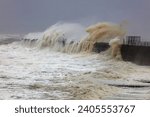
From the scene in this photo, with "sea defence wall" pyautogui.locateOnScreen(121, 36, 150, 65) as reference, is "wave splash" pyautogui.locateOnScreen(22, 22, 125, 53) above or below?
above

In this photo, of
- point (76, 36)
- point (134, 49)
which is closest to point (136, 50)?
point (134, 49)

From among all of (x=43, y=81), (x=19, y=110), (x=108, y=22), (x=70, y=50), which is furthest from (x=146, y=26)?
(x=19, y=110)

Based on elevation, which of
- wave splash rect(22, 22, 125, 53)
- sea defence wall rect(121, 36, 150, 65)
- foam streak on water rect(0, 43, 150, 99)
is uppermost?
wave splash rect(22, 22, 125, 53)

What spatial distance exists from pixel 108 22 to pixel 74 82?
46 centimetres

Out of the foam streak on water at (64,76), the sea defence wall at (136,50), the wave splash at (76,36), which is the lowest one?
the foam streak on water at (64,76)

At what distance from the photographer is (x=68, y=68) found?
3.29 metres

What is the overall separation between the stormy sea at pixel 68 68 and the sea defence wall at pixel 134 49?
3 cm

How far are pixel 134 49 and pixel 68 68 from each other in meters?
0.46

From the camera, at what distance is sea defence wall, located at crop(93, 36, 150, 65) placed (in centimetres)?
326

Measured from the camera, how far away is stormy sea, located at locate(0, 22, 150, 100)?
10.6 feet

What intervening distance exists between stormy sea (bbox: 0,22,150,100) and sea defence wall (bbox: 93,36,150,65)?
30mm

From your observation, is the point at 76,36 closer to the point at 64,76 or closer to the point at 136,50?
the point at 64,76

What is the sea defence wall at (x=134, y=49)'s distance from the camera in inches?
128

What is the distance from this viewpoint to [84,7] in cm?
326
